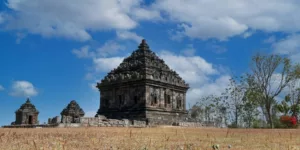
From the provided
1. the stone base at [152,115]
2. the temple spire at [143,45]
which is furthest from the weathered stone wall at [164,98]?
the temple spire at [143,45]

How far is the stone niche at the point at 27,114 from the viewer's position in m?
45.4

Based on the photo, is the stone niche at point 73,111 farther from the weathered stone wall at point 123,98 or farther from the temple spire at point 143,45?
the temple spire at point 143,45

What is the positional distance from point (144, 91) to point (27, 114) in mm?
19212

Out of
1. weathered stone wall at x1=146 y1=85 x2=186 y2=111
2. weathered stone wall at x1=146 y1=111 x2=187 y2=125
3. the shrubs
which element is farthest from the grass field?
the shrubs

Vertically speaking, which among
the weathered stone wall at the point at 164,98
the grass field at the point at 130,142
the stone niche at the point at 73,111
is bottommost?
the grass field at the point at 130,142

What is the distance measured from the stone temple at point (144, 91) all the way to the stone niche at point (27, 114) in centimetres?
1070

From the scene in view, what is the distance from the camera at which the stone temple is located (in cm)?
3722

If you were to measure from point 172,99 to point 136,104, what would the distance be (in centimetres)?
547

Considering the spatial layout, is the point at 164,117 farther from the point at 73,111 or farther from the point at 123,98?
the point at 73,111

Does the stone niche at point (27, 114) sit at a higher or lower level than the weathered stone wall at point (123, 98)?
lower

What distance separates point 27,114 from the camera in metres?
46.0

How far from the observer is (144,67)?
128ft

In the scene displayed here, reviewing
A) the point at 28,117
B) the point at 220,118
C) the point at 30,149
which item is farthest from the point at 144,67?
the point at 30,149

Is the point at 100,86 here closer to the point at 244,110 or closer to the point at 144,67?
the point at 144,67
